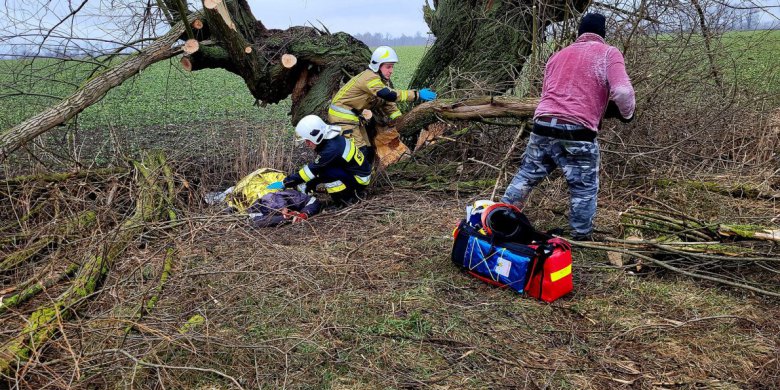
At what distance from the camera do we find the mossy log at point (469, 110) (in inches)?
207

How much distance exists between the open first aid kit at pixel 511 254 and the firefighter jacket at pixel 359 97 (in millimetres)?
2383

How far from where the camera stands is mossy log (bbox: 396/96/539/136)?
5.27 meters

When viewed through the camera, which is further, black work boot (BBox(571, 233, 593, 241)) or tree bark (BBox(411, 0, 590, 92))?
tree bark (BBox(411, 0, 590, 92))

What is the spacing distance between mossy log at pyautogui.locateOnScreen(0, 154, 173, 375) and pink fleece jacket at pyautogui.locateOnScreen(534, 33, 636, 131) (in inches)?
128

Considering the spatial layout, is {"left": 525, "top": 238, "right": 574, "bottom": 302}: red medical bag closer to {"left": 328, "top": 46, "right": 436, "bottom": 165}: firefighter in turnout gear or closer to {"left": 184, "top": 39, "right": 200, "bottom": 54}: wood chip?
{"left": 328, "top": 46, "right": 436, "bottom": 165}: firefighter in turnout gear

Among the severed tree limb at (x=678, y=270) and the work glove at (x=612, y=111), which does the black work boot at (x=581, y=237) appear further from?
the work glove at (x=612, y=111)

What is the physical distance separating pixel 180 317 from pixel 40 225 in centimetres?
218

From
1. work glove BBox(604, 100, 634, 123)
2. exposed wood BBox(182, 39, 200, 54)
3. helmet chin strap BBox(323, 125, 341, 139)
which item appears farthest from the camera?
exposed wood BBox(182, 39, 200, 54)

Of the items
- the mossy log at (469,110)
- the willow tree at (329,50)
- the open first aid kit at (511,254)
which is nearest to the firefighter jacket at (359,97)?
the mossy log at (469,110)

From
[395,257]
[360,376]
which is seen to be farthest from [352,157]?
[360,376]

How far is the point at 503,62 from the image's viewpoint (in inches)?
262

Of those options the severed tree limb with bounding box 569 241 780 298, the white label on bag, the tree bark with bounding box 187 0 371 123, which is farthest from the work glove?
the tree bark with bounding box 187 0 371 123

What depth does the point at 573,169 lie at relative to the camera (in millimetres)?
3887

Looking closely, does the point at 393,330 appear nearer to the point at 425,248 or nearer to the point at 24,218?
the point at 425,248
